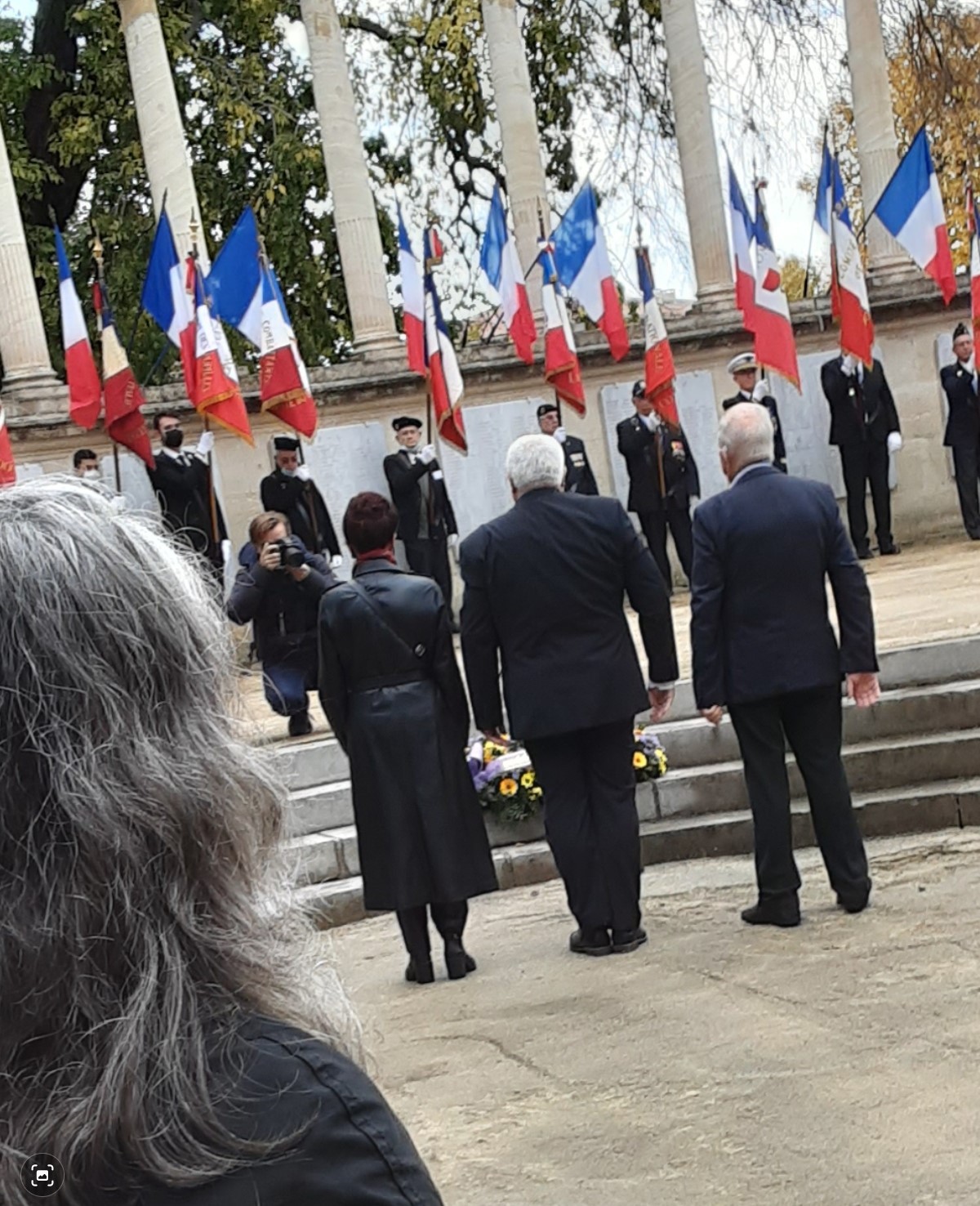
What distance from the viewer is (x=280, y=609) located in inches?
360

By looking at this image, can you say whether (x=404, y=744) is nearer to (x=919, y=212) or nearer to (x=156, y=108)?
(x=919, y=212)

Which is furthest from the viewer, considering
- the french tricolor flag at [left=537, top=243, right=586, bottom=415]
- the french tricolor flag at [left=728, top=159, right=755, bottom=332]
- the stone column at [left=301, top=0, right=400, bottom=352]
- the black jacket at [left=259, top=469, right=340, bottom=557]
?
the stone column at [left=301, top=0, right=400, bottom=352]

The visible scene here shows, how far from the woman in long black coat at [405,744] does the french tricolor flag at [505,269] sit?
945 centimetres

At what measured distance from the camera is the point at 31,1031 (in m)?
1.14

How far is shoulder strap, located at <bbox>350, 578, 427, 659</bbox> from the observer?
6098 millimetres

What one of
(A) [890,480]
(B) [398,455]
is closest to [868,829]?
(B) [398,455]

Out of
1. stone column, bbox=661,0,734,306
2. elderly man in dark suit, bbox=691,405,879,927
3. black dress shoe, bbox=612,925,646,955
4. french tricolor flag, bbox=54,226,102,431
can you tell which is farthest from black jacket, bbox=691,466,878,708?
stone column, bbox=661,0,734,306

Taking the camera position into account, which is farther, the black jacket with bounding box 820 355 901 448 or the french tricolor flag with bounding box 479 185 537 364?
the black jacket with bounding box 820 355 901 448

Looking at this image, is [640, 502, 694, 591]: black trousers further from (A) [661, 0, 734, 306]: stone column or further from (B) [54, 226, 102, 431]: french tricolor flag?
(B) [54, 226, 102, 431]: french tricolor flag

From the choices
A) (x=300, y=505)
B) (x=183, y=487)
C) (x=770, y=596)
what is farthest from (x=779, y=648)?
(x=183, y=487)

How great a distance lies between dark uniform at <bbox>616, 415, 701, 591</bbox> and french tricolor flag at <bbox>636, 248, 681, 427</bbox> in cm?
114

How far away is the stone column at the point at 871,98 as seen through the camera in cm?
1870

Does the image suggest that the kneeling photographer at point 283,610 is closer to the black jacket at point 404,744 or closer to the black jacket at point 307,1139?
the black jacket at point 404,744

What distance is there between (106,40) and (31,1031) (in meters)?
20.3
